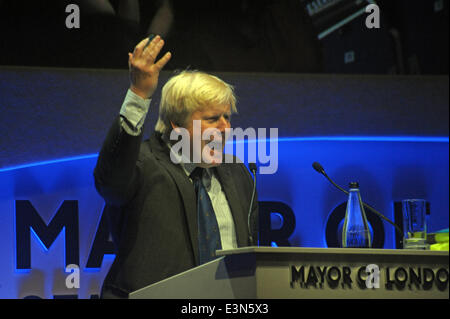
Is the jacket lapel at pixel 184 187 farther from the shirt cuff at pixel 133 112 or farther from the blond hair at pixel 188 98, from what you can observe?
the shirt cuff at pixel 133 112

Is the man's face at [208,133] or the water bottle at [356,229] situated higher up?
the man's face at [208,133]

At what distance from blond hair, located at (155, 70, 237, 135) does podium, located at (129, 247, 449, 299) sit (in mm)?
913

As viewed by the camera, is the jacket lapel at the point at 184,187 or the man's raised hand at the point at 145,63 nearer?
the man's raised hand at the point at 145,63

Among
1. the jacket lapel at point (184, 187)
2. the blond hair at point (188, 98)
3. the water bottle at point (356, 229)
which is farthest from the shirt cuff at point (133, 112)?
the water bottle at point (356, 229)

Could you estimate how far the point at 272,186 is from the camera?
14.2 feet

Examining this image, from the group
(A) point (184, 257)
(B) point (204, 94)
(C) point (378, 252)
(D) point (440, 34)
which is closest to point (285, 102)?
(D) point (440, 34)

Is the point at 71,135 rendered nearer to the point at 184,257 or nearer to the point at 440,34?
the point at 184,257

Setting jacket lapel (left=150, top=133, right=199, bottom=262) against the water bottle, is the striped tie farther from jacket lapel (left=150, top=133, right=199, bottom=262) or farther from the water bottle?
the water bottle

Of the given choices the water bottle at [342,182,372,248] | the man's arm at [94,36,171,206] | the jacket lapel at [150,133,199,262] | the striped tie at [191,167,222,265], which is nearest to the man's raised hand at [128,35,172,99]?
the man's arm at [94,36,171,206]

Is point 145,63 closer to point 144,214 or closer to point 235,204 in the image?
point 144,214

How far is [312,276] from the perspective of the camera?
67.4 inches

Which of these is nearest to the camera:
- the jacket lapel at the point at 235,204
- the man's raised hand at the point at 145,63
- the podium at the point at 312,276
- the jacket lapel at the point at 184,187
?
the podium at the point at 312,276

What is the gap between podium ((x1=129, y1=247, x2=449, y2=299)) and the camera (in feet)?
5.46

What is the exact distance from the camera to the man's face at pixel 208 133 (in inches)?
97.3
